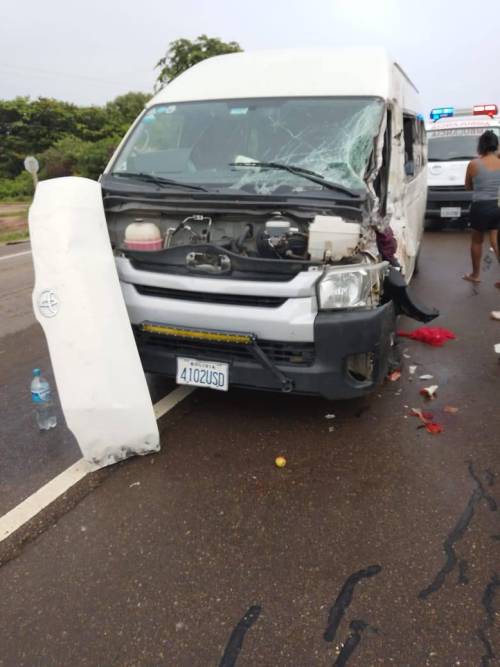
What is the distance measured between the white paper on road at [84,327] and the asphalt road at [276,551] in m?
0.29

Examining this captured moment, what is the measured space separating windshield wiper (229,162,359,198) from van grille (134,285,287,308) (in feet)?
2.62

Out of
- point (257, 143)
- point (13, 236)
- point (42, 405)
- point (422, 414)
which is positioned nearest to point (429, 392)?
point (422, 414)

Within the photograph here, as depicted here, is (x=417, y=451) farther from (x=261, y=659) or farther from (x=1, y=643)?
(x=1, y=643)

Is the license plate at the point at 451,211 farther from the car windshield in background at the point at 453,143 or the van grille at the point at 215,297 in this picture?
the van grille at the point at 215,297

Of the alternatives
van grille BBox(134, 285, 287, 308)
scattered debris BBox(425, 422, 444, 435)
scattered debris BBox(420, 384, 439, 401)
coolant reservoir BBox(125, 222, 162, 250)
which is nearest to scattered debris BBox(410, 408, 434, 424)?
scattered debris BBox(425, 422, 444, 435)

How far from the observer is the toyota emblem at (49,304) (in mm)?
3137

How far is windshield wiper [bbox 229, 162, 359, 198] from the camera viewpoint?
3393mm

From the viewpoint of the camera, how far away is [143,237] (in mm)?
3531

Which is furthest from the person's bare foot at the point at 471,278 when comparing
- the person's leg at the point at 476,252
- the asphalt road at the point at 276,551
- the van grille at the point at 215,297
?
the van grille at the point at 215,297

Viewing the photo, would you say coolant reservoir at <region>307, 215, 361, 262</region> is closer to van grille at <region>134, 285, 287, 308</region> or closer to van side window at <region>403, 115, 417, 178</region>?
van grille at <region>134, 285, 287, 308</region>

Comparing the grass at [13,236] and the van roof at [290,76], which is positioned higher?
the van roof at [290,76]

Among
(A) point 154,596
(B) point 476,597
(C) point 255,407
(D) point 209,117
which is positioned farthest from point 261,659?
(D) point 209,117

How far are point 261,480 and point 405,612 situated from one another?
3.60ft

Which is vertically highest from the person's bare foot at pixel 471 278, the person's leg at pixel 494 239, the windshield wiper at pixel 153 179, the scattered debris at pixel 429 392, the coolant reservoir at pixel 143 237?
the windshield wiper at pixel 153 179
